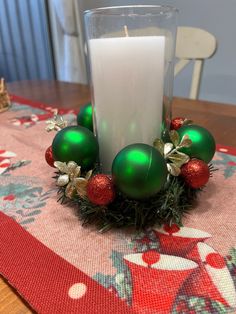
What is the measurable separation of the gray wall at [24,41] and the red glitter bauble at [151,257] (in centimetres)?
207

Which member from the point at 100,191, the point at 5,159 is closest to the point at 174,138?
the point at 100,191

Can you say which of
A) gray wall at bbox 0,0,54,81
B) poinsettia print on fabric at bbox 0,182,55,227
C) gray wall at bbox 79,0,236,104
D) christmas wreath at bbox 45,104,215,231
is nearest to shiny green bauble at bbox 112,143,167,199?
christmas wreath at bbox 45,104,215,231

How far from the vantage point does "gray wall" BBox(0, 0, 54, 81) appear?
200cm

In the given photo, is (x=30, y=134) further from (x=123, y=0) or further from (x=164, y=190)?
(x=123, y=0)

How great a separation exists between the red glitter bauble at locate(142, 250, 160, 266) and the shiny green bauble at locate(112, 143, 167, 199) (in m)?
0.06

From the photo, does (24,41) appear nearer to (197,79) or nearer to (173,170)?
(197,79)

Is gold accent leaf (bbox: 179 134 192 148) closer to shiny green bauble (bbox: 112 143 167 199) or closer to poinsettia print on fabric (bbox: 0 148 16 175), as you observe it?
shiny green bauble (bbox: 112 143 167 199)

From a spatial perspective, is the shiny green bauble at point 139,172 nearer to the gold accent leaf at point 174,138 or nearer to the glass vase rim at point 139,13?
the gold accent leaf at point 174,138

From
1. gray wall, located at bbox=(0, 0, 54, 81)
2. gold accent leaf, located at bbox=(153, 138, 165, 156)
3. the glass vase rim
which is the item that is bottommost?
gray wall, located at bbox=(0, 0, 54, 81)

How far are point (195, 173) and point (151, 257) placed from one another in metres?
0.12

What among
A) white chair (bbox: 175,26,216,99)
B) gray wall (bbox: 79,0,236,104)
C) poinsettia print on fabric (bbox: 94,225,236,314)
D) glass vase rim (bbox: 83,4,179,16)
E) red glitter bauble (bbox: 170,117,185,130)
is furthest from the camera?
gray wall (bbox: 79,0,236,104)

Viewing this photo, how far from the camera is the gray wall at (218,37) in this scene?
1.44 meters

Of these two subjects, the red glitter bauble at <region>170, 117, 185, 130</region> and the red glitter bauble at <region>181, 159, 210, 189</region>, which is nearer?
the red glitter bauble at <region>181, 159, 210, 189</region>

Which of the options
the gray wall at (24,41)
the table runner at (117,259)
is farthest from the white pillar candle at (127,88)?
the gray wall at (24,41)
